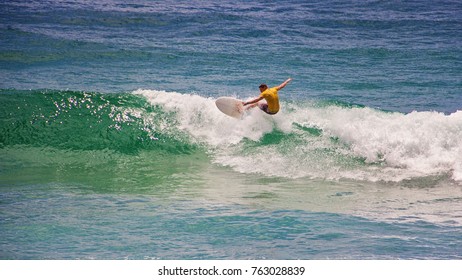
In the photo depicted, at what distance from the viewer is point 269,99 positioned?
1217cm

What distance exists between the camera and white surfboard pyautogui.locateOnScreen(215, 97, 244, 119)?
42.9 feet

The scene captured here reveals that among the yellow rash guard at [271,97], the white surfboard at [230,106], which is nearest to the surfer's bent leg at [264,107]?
the yellow rash guard at [271,97]

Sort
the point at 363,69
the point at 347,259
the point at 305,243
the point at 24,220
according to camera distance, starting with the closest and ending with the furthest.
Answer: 1. the point at 347,259
2. the point at 305,243
3. the point at 24,220
4. the point at 363,69

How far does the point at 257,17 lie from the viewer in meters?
24.2

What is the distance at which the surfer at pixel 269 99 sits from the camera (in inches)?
475

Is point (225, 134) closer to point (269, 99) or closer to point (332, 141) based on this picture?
point (269, 99)

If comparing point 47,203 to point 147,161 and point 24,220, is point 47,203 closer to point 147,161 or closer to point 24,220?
point 24,220

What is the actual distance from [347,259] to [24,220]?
424cm

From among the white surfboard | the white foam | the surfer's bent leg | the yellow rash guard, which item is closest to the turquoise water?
the white foam

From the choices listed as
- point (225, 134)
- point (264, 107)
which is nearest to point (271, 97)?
point (264, 107)

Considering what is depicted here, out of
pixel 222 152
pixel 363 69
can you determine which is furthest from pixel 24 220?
pixel 363 69

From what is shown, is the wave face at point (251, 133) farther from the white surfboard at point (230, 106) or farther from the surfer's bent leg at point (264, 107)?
the surfer's bent leg at point (264, 107)

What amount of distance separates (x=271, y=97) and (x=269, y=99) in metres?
0.06

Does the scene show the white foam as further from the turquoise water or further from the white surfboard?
the white surfboard
